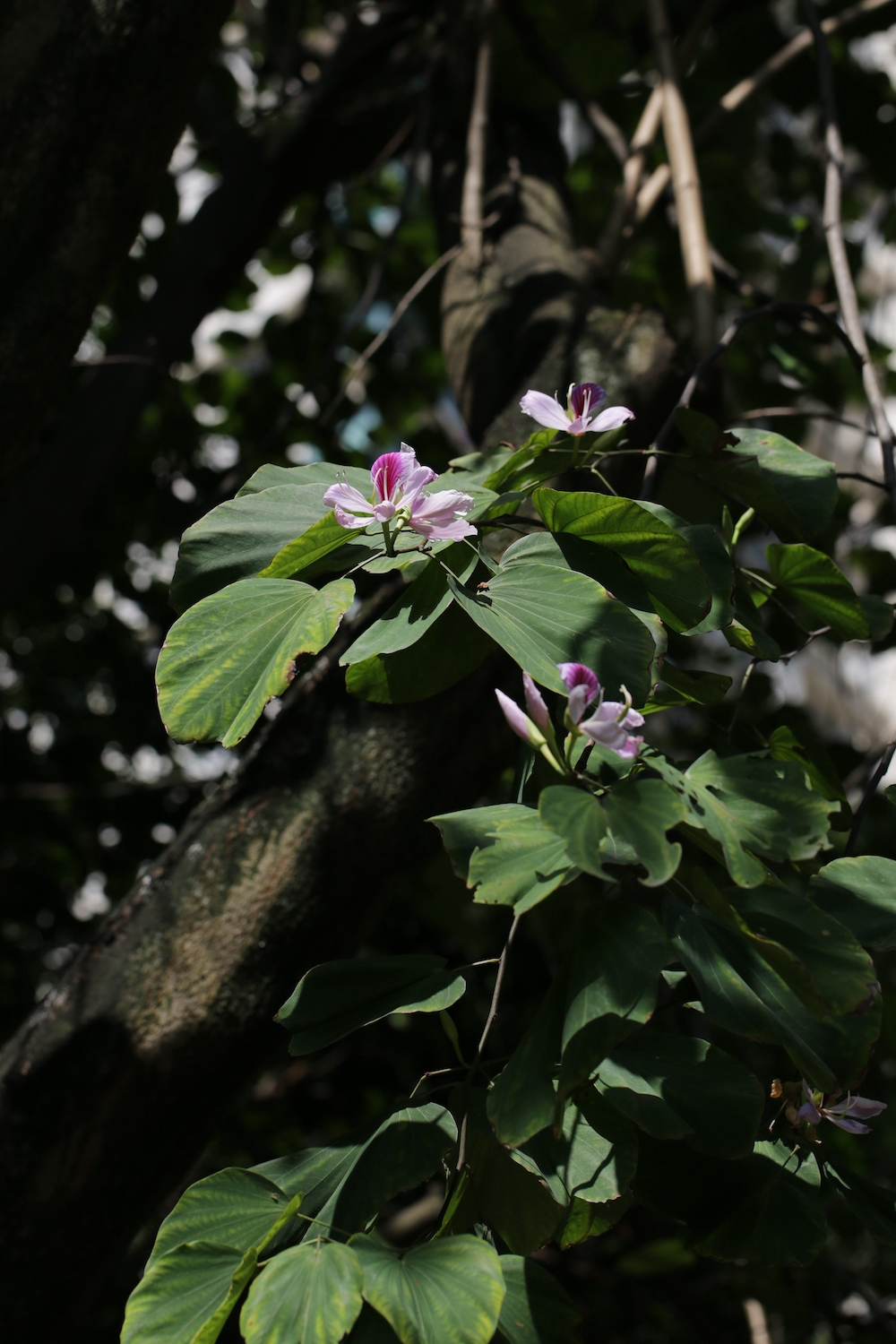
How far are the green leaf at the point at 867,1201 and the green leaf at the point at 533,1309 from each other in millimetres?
163

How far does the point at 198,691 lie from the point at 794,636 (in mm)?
1512

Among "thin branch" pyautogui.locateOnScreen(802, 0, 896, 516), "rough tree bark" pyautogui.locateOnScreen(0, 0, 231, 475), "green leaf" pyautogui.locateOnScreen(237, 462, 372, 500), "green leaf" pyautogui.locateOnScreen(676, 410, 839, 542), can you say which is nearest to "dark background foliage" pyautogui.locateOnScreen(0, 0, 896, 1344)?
"rough tree bark" pyautogui.locateOnScreen(0, 0, 231, 475)

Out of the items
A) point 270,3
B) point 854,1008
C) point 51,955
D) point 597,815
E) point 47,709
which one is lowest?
point 51,955

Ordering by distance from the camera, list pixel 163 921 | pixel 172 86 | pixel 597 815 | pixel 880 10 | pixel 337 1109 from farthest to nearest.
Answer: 1. pixel 337 1109
2. pixel 880 10
3. pixel 172 86
4. pixel 163 921
5. pixel 597 815

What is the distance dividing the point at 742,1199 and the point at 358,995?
23 centimetres

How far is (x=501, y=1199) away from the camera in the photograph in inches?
19.1

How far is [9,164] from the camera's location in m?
0.90

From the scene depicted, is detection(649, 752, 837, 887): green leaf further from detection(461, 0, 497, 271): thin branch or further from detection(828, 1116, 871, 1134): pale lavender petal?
detection(461, 0, 497, 271): thin branch

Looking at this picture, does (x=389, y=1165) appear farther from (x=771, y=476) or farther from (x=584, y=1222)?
(x=771, y=476)

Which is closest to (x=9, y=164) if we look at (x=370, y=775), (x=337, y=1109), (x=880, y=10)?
(x=370, y=775)

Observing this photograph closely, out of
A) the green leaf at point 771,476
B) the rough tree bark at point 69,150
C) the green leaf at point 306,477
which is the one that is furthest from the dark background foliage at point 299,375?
the green leaf at point 306,477

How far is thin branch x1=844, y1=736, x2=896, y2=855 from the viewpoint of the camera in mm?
580

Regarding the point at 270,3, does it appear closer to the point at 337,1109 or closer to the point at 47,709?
the point at 47,709

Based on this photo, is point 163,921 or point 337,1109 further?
point 337,1109
